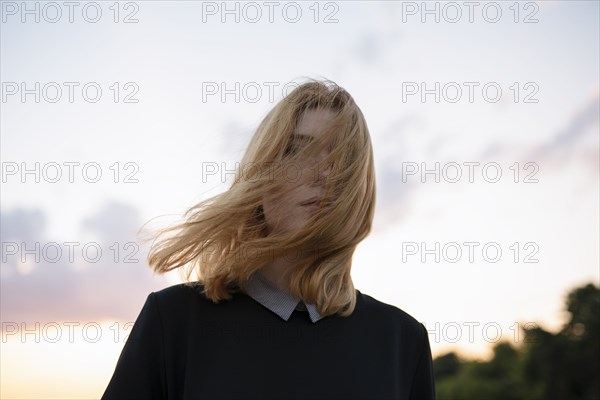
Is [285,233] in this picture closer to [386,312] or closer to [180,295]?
[180,295]

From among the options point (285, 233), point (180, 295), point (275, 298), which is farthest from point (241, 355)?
point (285, 233)

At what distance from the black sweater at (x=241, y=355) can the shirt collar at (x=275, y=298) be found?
28 mm

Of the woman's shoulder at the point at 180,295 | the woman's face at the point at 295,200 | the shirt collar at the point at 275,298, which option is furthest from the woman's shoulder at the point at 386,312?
the woman's shoulder at the point at 180,295

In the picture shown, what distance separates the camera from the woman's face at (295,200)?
10.2 feet

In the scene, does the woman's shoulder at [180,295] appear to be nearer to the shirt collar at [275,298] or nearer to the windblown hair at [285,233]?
the windblown hair at [285,233]

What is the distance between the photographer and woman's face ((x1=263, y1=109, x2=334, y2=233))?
10.2ft

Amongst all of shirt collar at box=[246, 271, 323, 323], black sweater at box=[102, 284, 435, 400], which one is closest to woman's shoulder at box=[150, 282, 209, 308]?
black sweater at box=[102, 284, 435, 400]

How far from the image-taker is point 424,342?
3.51 meters

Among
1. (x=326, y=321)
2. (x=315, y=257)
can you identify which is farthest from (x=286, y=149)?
(x=326, y=321)

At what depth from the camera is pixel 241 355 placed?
3.06 m

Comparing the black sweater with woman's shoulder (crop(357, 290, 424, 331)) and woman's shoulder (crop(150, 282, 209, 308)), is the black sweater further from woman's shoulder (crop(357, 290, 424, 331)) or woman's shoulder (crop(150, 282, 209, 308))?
woman's shoulder (crop(357, 290, 424, 331))

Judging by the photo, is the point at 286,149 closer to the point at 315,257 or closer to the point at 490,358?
the point at 315,257

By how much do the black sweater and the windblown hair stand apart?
9 cm

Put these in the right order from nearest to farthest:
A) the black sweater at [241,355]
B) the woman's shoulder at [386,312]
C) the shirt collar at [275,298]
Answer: the black sweater at [241,355]
the shirt collar at [275,298]
the woman's shoulder at [386,312]
